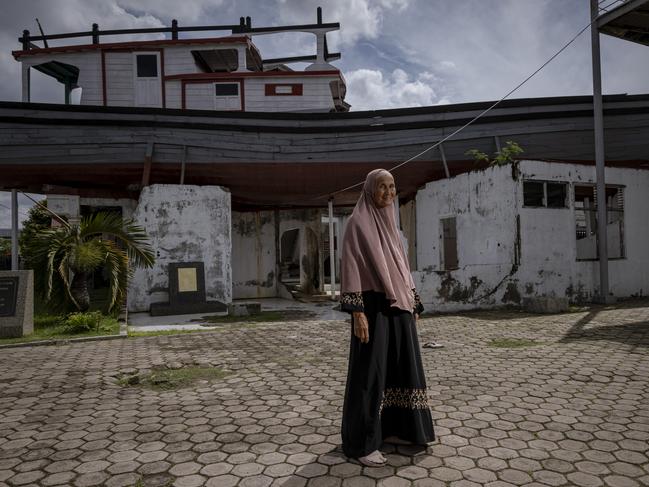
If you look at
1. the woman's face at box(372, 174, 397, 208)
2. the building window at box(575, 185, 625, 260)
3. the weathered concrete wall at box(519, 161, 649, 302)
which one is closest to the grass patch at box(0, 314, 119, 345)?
the woman's face at box(372, 174, 397, 208)

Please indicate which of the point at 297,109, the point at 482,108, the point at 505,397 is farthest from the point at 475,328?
the point at 297,109

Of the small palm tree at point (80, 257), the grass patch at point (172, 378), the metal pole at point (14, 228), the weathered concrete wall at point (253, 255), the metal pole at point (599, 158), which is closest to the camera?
A: the grass patch at point (172, 378)

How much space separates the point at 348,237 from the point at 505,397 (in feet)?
7.30

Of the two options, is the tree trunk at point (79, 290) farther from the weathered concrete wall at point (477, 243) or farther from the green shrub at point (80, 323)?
the weathered concrete wall at point (477, 243)

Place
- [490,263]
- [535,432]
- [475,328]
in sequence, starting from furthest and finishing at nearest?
[490,263] → [475,328] → [535,432]

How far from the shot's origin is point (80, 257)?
829cm

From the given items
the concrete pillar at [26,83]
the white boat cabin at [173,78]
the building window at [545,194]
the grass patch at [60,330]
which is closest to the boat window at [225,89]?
the white boat cabin at [173,78]

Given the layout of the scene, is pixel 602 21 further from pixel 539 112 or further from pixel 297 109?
pixel 297 109

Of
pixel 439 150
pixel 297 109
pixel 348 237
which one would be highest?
pixel 297 109

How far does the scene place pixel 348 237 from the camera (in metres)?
2.71

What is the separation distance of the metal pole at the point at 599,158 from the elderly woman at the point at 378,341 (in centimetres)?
901

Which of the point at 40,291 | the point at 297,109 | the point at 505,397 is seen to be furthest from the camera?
the point at 297,109

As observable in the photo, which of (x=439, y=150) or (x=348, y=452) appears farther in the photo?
(x=439, y=150)

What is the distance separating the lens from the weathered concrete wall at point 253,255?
15.0 m
